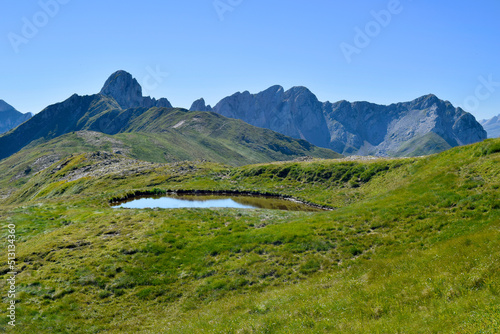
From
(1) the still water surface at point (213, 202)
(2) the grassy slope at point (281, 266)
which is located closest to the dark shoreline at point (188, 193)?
(1) the still water surface at point (213, 202)

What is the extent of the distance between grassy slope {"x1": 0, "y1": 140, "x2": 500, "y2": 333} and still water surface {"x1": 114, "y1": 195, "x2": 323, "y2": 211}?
1123 cm

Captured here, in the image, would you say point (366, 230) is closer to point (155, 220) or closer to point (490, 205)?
point (490, 205)

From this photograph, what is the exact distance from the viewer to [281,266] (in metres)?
23.8

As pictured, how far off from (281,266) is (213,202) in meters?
38.0

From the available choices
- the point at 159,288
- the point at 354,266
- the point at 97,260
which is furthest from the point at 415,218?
the point at 97,260

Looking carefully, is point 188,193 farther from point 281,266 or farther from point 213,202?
point 281,266

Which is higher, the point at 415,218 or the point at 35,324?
the point at 415,218

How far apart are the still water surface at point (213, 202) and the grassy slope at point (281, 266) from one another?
11.2 m

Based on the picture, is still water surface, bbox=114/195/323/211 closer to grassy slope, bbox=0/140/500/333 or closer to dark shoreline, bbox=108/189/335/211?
dark shoreline, bbox=108/189/335/211

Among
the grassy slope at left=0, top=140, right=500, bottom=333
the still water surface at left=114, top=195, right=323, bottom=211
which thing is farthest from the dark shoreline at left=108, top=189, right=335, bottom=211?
the grassy slope at left=0, top=140, right=500, bottom=333

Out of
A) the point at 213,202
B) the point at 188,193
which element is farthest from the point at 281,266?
the point at 188,193

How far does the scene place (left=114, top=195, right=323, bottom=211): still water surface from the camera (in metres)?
54.6

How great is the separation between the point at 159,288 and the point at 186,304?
3.51 meters

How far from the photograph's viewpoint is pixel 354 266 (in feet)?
68.1
